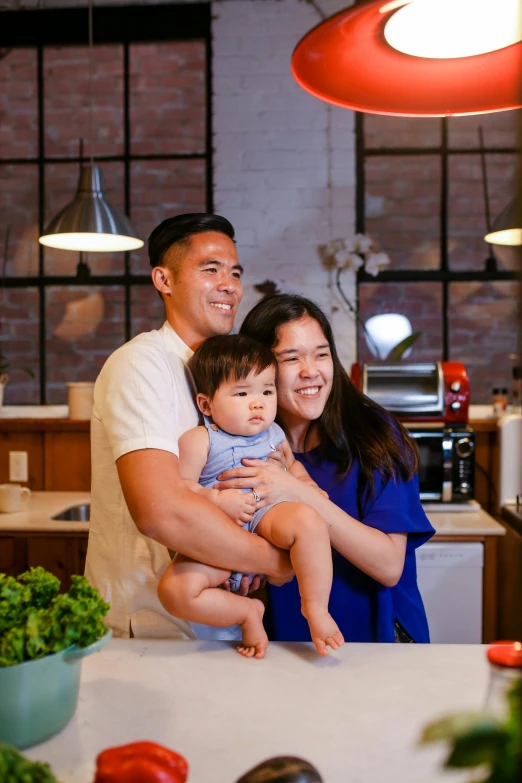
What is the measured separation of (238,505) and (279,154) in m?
2.92

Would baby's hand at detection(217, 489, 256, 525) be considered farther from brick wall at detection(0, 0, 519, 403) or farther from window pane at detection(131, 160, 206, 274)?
window pane at detection(131, 160, 206, 274)

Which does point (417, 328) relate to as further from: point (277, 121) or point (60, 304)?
point (60, 304)

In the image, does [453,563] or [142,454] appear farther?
[453,563]

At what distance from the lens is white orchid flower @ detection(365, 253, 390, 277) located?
3.88 meters

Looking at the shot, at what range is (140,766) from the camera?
0.79m

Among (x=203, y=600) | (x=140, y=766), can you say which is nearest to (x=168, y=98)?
(x=203, y=600)

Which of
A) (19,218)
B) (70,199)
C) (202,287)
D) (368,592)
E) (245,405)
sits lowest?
(368,592)

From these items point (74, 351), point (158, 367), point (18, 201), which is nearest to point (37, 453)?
point (74, 351)

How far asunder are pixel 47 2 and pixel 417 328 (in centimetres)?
294

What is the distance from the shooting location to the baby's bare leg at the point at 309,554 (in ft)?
4.55

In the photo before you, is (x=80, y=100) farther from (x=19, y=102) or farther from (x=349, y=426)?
(x=349, y=426)

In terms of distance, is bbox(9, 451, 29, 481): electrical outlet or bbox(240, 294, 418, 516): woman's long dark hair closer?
bbox(240, 294, 418, 516): woman's long dark hair

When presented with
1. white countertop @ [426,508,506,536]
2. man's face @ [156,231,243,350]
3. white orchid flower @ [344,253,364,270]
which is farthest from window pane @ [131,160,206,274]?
man's face @ [156,231,243,350]

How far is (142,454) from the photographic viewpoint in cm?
143
